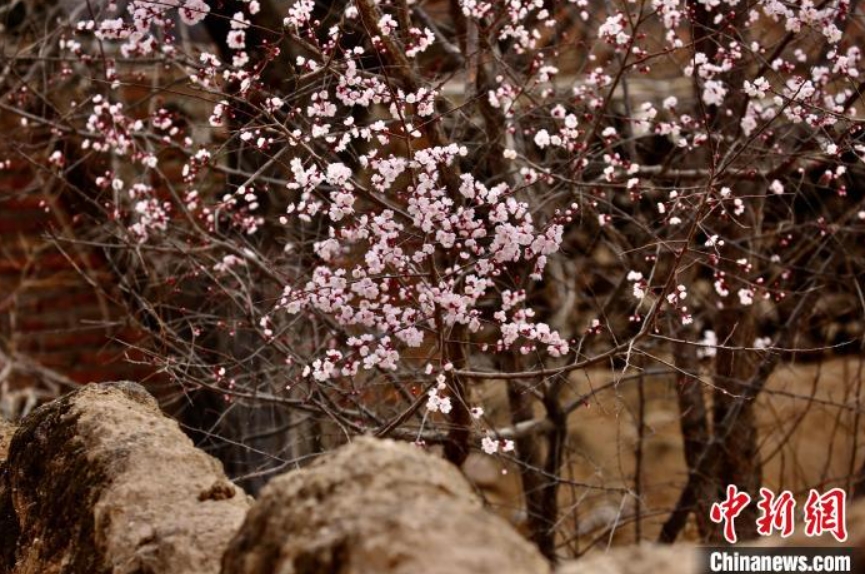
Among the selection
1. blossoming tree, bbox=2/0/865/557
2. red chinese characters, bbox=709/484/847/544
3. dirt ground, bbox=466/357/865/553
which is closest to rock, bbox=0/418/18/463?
blossoming tree, bbox=2/0/865/557

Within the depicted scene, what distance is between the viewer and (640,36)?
4219mm

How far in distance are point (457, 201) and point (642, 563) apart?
2.41 m

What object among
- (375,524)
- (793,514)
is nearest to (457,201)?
(793,514)

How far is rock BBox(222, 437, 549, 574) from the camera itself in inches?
61.9

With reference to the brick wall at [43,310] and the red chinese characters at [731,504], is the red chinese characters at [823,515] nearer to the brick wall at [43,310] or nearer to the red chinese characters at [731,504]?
the red chinese characters at [731,504]

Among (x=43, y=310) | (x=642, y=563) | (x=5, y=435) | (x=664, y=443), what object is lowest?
(x=642, y=563)

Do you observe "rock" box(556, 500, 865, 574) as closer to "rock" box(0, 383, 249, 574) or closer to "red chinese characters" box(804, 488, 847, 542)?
"red chinese characters" box(804, 488, 847, 542)

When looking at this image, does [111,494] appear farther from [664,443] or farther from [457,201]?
[664,443]

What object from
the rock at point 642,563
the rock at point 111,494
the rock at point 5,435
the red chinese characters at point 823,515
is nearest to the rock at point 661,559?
the rock at point 642,563

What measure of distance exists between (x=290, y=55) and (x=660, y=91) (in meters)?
2.38

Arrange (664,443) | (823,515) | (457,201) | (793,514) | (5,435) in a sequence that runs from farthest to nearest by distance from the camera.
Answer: (664,443), (457,201), (793,514), (5,435), (823,515)

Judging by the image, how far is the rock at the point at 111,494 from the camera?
229 centimetres

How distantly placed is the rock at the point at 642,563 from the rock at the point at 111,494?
857mm

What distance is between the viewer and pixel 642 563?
158 cm
